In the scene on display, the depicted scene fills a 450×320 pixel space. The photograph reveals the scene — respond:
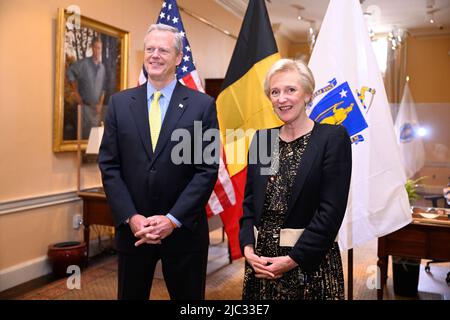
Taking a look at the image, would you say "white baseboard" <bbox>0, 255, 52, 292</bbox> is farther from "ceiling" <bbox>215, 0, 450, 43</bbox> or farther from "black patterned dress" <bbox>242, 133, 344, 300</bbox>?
"ceiling" <bbox>215, 0, 450, 43</bbox>

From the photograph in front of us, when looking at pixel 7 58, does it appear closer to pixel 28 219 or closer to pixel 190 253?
pixel 28 219

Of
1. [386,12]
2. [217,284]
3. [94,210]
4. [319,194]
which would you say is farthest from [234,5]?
[319,194]

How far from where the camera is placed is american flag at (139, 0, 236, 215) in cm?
265

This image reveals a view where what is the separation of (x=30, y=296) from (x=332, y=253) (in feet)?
7.94

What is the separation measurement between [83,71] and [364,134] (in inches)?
98.5

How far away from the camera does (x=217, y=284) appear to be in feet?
11.5

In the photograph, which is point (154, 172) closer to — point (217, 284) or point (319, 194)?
point (319, 194)

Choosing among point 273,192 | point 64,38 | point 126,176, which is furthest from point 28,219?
point 273,192

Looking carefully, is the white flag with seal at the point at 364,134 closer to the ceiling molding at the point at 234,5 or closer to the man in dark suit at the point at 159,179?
the man in dark suit at the point at 159,179

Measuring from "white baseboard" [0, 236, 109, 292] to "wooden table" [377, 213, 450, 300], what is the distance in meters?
2.49

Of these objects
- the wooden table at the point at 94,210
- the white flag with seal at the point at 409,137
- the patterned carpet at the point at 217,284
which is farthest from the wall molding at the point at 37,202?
the white flag with seal at the point at 409,137

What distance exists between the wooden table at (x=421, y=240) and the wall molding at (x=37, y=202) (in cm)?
248

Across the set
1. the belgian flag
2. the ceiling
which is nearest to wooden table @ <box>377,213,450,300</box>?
the belgian flag

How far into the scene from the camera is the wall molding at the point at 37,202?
3.14 m
